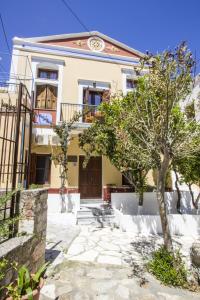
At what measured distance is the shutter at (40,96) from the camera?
1138 centimetres

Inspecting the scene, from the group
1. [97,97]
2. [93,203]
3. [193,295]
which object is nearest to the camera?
[193,295]

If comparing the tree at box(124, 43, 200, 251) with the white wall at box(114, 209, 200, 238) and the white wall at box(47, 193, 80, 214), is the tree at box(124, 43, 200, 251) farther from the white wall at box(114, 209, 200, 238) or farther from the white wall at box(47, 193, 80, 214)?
the white wall at box(47, 193, 80, 214)

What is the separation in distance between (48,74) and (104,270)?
439 inches

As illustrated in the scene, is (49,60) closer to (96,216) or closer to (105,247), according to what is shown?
(96,216)

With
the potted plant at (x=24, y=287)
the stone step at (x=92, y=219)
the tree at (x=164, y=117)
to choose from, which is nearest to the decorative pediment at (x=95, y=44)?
the tree at (x=164, y=117)

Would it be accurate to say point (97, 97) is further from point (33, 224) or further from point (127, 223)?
→ point (33, 224)

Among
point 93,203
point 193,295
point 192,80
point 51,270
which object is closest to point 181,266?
point 193,295

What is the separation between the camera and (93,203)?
1045 centimetres

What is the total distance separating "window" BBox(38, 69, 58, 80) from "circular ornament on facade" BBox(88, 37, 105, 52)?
3124mm

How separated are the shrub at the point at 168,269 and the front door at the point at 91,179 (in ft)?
23.3

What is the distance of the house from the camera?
10859 mm

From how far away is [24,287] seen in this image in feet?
8.38

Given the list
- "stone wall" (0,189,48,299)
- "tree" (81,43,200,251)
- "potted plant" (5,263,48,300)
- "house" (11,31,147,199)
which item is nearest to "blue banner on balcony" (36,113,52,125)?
"house" (11,31,147,199)

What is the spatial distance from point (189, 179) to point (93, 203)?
504 centimetres
